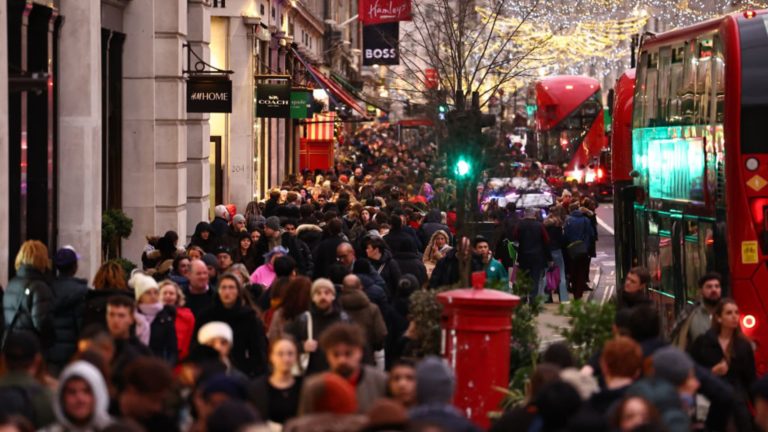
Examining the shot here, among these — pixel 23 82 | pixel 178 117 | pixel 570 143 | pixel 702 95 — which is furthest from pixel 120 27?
pixel 570 143

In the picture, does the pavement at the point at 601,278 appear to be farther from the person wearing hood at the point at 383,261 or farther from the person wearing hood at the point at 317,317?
the person wearing hood at the point at 317,317

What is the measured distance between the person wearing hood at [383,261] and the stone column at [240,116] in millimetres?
19804

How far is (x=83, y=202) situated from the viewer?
23500 mm

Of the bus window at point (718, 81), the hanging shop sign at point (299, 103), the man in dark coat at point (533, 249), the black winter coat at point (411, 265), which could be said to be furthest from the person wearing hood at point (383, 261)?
the hanging shop sign at point (299, 103)

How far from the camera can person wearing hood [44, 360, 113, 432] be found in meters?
9.31

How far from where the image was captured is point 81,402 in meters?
9.33

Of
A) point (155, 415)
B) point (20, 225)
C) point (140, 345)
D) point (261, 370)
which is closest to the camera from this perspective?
point (155, 415)

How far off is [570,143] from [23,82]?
130ft

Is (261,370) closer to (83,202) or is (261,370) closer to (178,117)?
(83,202)

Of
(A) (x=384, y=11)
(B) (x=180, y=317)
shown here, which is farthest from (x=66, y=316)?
(A) (x=384, y=11)

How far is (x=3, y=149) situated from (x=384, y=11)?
31149 millimetres

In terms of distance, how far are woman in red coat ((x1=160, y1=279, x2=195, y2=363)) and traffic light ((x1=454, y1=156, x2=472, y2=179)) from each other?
6209 mm

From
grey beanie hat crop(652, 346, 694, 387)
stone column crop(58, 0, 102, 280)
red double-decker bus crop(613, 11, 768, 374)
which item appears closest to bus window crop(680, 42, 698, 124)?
red double-decker bus crop(613, 11, 768, 374)

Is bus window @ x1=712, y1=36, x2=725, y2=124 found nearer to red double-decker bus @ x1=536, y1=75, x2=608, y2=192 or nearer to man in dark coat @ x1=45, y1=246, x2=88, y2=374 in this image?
man in dark coat @ x1=45, y1=246, x2=88, y2=374
